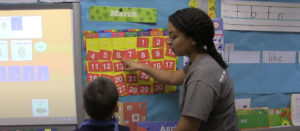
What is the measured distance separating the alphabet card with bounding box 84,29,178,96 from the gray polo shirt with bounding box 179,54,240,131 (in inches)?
13.8

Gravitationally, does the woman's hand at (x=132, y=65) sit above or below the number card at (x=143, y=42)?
below

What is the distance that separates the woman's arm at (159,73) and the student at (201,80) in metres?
0.23

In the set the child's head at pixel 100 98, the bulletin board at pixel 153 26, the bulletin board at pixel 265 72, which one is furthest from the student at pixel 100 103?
the bulletin board at pixel 265 72

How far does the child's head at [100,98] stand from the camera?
751mm

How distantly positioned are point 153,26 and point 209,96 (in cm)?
57

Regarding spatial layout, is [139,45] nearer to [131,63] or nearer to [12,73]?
[131,63]

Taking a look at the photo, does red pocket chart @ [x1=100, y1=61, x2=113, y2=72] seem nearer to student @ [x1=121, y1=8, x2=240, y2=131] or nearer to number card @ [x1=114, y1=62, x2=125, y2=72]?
number card @ [x1=114, y1=62, x2=125, y2=72]

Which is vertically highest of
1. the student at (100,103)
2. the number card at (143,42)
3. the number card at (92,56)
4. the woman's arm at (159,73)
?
the number card at (143,42)

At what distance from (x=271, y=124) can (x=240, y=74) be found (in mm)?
402

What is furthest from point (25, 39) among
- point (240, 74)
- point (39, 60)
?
point (240, 74)

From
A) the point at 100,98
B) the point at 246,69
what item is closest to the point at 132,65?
the point at 100,98

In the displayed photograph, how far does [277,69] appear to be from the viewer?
133cm

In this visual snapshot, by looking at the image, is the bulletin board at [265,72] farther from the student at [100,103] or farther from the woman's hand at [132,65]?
the student at [100,103]

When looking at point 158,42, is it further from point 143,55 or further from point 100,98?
point 100,98
